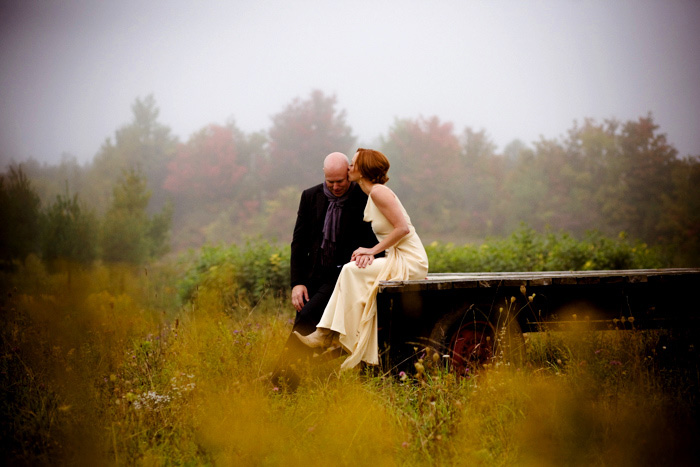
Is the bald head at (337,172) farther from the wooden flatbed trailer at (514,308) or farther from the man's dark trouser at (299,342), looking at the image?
the wooden flatbed trailer at (514,308)

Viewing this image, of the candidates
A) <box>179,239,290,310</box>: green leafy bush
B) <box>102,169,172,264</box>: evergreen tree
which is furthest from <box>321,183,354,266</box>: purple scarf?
<box>102,169,172,264</box>: evergreen tree

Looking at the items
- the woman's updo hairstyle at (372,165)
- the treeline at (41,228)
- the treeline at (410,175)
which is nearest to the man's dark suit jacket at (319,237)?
the woman's updo hairstyle at (372,165)

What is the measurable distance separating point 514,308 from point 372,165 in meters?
1.73

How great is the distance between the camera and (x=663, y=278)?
419cm

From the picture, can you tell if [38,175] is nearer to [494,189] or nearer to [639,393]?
[494,189]

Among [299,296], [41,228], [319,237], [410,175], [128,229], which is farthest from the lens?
[410,175]

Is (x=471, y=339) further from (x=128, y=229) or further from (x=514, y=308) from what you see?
(x=128, y=229)

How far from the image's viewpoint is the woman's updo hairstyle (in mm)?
4430

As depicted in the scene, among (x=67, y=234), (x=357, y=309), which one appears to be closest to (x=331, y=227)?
(x=357, y=309)

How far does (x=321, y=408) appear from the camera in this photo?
3.47 metres

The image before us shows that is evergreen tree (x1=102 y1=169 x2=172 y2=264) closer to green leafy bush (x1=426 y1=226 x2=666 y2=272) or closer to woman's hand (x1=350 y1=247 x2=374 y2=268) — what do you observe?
green leafy bush (x1=426 y1=226 x2=666 y2=272)

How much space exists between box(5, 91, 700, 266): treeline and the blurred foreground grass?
25623 millimetres

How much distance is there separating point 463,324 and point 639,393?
57.4 inches

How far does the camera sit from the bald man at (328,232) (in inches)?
185
